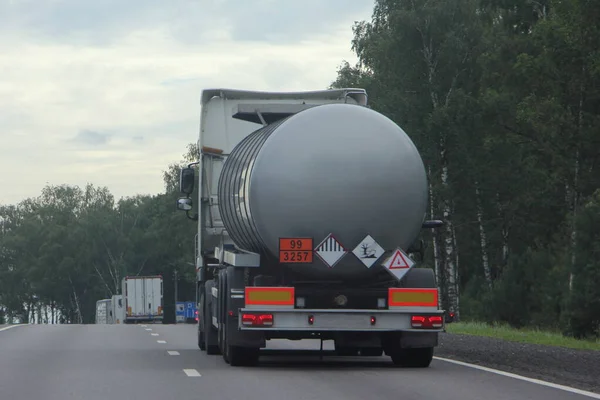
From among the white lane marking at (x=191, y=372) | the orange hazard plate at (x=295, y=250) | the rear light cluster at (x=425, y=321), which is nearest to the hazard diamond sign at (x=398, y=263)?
the rear light cluster at (x=425, y=321)

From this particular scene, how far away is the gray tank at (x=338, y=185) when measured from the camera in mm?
16281

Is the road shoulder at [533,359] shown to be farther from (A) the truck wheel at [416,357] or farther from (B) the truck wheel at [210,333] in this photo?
(B) the truck wheel at [210,333]

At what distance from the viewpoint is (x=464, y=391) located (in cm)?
1353

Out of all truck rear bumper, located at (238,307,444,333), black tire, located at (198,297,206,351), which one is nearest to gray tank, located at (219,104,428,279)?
truck rear bumper, located at (238,307,444,333)

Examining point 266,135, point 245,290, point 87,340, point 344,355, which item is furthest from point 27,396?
point 87,340

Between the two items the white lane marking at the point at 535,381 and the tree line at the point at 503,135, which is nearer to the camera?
the white lane marking at the point at 535,381

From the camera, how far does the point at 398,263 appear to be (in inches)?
656

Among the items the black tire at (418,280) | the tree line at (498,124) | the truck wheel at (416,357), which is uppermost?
the tree line at (498,124)

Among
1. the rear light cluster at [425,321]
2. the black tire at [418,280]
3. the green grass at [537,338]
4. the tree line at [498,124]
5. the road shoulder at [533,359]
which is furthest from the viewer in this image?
the tree line at [498,124]

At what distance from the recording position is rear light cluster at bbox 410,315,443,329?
16891mm

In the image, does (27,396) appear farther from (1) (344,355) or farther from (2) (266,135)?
(1) (344,355)

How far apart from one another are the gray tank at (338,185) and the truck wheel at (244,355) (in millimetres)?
1312

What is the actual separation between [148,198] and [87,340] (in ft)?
364

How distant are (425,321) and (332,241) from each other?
164cm
